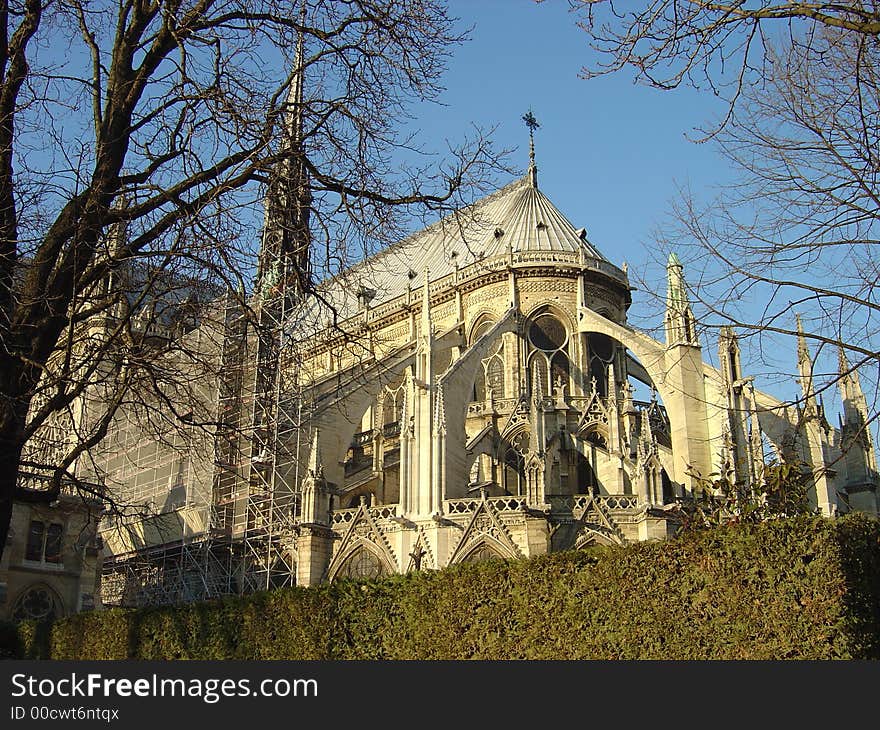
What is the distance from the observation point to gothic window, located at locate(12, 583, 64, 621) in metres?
27.8

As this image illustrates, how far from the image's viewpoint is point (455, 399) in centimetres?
3055


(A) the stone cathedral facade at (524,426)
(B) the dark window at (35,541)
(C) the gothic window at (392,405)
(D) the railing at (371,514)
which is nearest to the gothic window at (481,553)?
(A) the stone cathedral facade at (524,426)

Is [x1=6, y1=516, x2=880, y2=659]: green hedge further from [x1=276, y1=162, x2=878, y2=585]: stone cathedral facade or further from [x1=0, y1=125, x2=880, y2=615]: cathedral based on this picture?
[x1=276, y1=162, x2=878, y2=585]: stone cathedral facade

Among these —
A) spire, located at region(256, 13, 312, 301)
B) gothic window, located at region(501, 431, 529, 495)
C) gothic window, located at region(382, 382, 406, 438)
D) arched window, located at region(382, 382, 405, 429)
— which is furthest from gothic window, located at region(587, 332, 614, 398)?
spire, located at region(256, 13, 312, 301)

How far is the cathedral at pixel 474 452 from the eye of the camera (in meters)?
27.1

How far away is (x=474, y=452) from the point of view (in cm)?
3084

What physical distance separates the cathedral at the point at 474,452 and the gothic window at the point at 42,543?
3.8 inches

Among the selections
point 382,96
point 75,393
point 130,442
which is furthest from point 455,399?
point 75,393

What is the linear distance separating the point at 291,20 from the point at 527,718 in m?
7.56

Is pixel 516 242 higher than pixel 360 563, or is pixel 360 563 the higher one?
pixel 516 242

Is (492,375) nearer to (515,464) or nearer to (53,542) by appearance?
(515,464)

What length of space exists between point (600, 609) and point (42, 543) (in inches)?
909

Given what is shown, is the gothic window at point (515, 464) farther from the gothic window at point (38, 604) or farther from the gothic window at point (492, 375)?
the gothic window at point (38, 604)

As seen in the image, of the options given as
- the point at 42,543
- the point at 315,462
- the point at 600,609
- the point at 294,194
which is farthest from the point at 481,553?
the point at 294,194
